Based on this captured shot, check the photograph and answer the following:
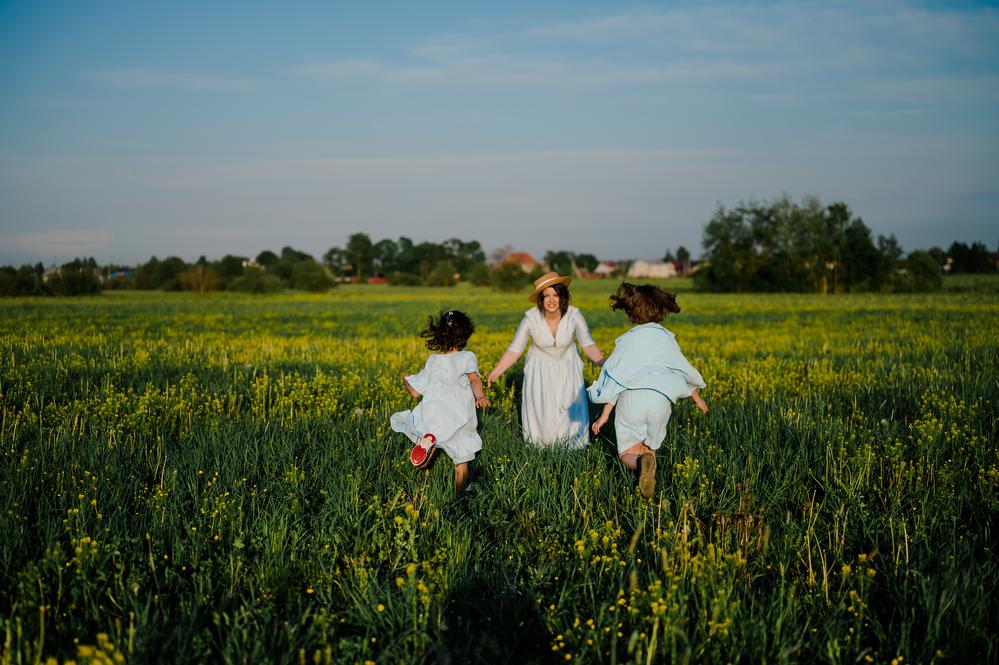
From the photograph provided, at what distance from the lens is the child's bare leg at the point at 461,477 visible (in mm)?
5254

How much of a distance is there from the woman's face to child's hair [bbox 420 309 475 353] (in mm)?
1198

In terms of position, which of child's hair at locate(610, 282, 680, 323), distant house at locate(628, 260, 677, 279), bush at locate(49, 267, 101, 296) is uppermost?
distant house at locate(628, 260, 677, 279)

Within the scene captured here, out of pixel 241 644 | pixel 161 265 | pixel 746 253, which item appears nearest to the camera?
pixel 241 644

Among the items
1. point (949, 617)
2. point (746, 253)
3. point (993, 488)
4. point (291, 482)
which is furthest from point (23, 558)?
point (746, 253)

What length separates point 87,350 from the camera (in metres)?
13.0

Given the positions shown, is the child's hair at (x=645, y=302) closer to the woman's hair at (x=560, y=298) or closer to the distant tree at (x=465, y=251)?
the woman's hair at (x=560, y=298)

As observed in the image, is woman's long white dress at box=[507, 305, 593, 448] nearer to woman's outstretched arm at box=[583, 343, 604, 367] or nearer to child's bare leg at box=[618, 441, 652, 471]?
woman's outstretched arm at box=[583, 343, 604, 367]

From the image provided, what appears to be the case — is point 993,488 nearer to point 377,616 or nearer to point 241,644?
point 377,616

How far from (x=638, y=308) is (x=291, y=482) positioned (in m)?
3.08

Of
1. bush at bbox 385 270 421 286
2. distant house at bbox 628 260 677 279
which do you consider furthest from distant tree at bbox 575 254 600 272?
bush at bbox 385 270 421 286

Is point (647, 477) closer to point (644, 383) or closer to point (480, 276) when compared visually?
point (644, 383)

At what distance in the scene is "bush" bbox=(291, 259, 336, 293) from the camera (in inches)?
2613

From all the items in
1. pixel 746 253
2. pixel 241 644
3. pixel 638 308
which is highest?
pixel 746 253

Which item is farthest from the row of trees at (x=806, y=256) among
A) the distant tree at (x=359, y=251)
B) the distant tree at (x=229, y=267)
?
the distant tree at (x=359, y=251)
